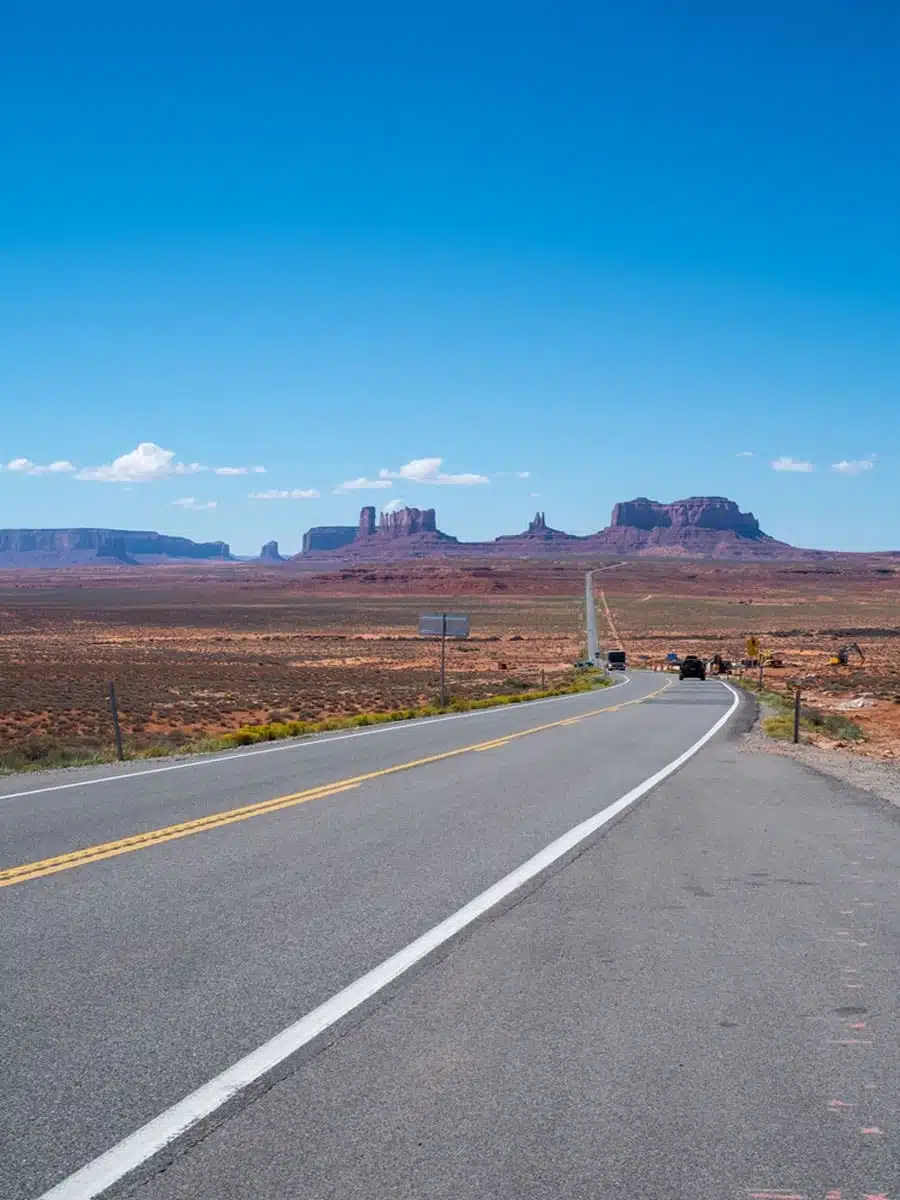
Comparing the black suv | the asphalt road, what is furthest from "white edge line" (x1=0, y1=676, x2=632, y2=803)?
the black suv

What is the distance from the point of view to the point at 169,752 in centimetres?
2005

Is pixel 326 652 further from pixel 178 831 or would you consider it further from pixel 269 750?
pixel 178 831

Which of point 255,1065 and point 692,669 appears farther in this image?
point 692,669

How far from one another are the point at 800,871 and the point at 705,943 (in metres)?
2.62

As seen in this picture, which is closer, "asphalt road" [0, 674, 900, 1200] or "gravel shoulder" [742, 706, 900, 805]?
"asphalt road" [0, 674, 900, 1200]

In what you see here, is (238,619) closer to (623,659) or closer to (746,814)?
(623,659)

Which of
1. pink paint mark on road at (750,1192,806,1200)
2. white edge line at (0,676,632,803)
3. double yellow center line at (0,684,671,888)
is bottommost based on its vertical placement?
white edge line at (0,676,632,803)

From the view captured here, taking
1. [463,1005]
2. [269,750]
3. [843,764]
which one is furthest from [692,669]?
[463,1005]

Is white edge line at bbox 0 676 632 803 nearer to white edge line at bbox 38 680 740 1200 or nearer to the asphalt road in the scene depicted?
the asphalt road

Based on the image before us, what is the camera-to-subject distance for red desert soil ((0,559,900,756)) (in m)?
40.8

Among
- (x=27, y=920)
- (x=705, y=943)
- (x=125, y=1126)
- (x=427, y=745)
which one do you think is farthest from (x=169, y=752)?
(x=125, y=1126)

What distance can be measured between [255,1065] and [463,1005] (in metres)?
1.24

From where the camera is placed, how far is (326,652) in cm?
8550

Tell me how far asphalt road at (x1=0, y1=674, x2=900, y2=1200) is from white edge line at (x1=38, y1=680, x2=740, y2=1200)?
77 millimetres
